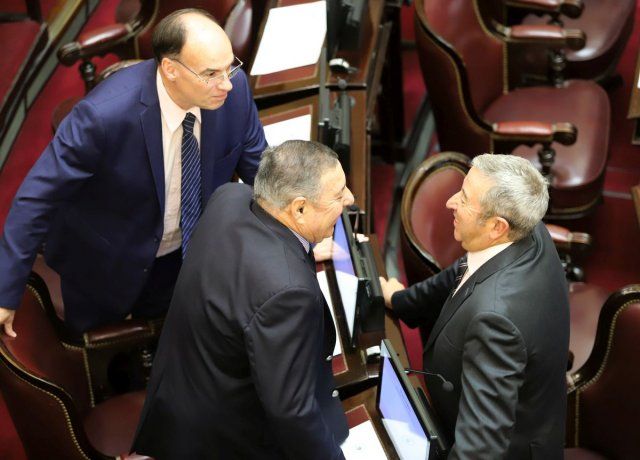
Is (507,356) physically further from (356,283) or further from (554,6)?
(554,6)

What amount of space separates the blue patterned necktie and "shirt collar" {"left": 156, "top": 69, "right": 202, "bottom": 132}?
16mm

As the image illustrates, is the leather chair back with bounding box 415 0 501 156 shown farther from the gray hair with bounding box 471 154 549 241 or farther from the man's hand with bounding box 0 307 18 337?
the man's hand with bounding box 0 307 18 337

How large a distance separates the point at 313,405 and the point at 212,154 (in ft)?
3.02

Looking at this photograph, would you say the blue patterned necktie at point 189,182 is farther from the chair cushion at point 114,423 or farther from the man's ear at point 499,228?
the man's ear at point 499,228

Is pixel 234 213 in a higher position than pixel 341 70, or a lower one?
higher

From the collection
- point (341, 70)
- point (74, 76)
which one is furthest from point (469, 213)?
point (74, 76)

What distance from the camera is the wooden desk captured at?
2.97 m

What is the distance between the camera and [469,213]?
6.98 feet

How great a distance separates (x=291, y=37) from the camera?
10.2 ft

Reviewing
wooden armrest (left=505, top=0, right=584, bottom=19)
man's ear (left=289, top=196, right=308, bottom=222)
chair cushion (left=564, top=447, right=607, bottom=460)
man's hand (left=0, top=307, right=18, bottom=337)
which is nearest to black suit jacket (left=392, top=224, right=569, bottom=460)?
chair cushion (left=564, top=447, right=607, bottom=460)

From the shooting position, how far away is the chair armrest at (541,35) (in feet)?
12.6

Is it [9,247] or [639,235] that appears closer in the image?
[9,247]

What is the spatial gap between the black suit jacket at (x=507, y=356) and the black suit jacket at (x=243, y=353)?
11.5 inches

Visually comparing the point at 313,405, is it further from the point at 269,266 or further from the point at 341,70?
the point at 341,70
